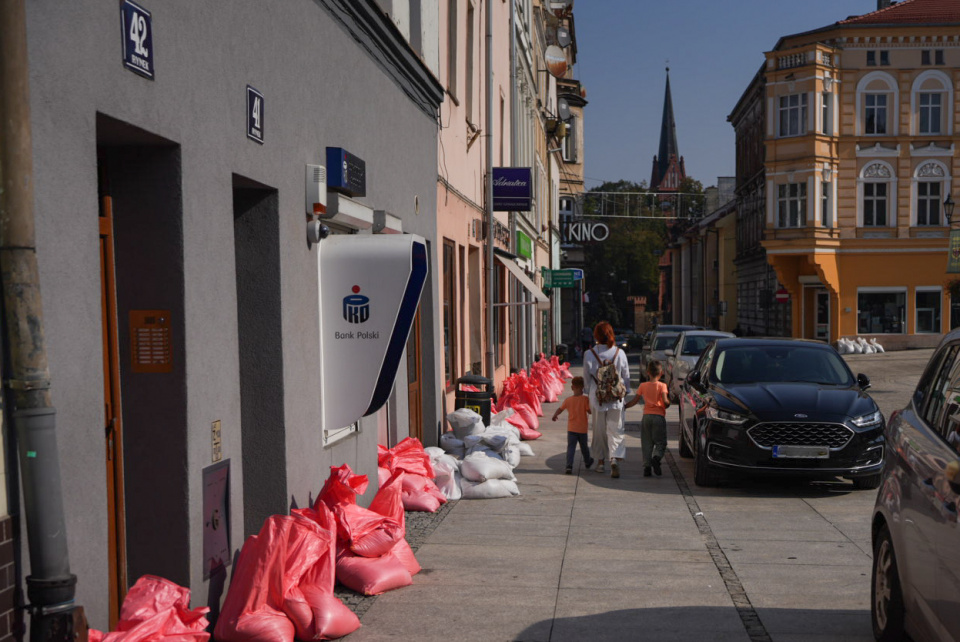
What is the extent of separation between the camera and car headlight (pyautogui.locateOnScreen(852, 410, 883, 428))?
10.9 meters

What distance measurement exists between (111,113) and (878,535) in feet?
14.3

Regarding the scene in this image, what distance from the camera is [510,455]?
1229cm

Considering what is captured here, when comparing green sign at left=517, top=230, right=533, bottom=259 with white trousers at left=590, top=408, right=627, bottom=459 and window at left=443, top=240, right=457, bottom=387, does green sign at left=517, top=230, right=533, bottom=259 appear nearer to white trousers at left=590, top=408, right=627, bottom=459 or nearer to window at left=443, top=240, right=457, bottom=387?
window at left=443, top=240, right=457, bottom=387

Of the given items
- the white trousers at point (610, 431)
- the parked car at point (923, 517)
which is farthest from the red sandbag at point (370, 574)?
the white trousers at point (610, 431)

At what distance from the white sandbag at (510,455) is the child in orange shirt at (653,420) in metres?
Result: 1.44

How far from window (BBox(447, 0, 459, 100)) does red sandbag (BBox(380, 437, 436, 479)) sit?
6.72 metres

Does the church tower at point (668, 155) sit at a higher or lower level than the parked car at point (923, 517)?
higher

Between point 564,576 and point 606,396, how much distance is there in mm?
5010

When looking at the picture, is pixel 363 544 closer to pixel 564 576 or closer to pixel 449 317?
pixel 564 576

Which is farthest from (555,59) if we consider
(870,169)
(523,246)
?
(523,246)

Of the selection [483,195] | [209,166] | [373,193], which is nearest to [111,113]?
[209,166]

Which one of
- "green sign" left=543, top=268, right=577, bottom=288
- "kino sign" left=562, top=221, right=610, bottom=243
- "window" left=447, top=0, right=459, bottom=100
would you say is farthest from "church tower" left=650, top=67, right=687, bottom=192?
"window" left=447, top=0, right=459, bottom=100

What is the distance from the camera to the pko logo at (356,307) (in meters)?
7.49

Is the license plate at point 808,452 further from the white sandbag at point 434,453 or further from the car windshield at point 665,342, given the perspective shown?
the car windshield at point 665,342
